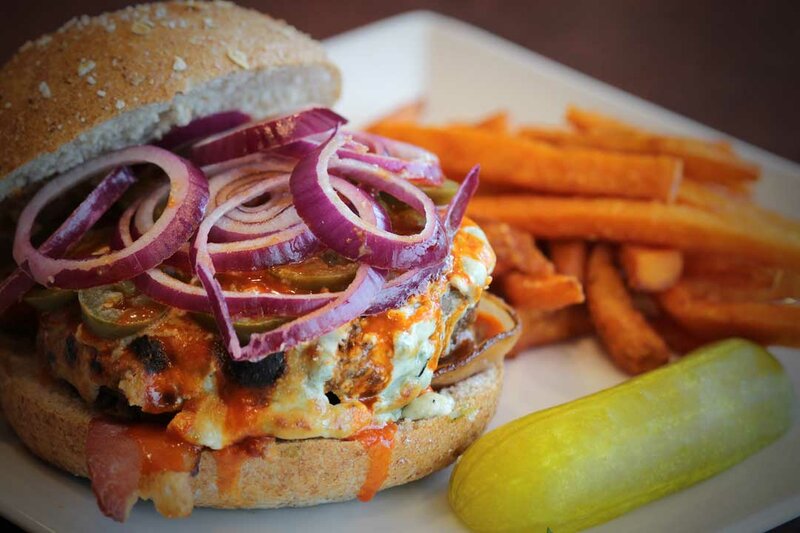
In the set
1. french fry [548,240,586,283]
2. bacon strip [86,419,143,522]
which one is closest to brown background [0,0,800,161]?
french fry [548,240,586,283]

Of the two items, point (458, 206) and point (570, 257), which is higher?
point (458, 206)

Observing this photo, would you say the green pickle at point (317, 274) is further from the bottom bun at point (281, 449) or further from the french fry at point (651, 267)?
the french fry at point (651, 267)

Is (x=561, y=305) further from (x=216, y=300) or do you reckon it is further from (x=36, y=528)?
(x=36, y=528)

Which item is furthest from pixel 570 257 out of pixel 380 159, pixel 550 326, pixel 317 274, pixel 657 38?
pixel 657 38

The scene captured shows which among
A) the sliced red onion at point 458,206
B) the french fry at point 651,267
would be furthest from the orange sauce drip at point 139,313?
the french fry at point 651,267

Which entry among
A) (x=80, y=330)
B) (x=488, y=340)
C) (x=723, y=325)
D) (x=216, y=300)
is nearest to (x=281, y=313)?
(x=216, y=300)

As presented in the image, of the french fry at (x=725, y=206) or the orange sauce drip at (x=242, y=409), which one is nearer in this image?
the orange sauce drip at (x=242, y=409)

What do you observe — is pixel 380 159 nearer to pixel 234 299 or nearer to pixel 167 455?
pixel 234 299
